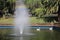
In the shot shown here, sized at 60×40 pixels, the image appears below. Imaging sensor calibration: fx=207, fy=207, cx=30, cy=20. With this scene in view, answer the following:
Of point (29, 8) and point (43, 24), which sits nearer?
point (43, 24)

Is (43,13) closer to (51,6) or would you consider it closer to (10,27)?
(51,6)

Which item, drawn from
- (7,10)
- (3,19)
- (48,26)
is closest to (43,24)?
(48,26)

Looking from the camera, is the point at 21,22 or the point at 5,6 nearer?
the point at 21,22

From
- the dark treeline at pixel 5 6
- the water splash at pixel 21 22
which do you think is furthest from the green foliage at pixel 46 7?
the dark treeline at pixel 5 6

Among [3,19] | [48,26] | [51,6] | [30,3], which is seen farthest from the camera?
[30,3]

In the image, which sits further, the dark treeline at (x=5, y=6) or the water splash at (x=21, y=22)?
the dark treeline at (x=5, y=6)

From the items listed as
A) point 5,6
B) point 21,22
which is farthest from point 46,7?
point 5,6

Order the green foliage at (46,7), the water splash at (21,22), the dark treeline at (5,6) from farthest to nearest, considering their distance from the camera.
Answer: the dark treeline at (5,6)
the green foliage at (46,7)
the water splash at (21,22)

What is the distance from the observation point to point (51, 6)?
67.9 ft

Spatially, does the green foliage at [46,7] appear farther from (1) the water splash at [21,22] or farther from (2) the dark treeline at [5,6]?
(2) the dark treeline at [5,6]

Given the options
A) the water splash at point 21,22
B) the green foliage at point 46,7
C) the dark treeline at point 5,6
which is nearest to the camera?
the water splash at point 21,22

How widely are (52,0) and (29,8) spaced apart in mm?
6362

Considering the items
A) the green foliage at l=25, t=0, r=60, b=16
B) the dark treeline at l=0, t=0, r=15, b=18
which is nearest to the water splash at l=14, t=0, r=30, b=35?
the dark treeline at l=0, t=0, r=15, b=18

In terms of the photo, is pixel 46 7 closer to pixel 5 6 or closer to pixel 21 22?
pixel 21 22
